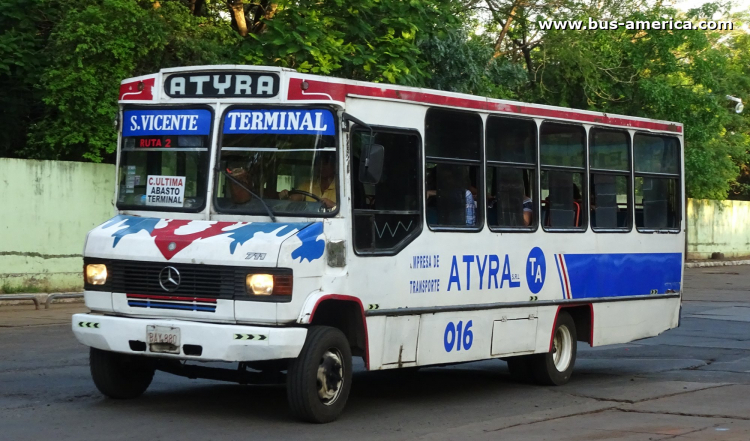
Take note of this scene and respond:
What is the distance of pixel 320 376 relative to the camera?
320 inches

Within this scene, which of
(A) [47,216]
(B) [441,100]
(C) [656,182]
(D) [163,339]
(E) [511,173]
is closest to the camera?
(D) [163,339]

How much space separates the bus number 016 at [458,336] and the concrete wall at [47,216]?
11.7 metres

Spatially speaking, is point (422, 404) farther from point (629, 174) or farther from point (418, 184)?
point (629, 174)

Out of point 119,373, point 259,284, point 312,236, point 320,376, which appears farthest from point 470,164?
point 119,373

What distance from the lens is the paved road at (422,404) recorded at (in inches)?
313

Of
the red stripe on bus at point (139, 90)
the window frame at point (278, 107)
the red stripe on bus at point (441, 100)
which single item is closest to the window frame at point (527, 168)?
the red stripe on bus at point (441, 100)

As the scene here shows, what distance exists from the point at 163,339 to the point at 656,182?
23.0ft

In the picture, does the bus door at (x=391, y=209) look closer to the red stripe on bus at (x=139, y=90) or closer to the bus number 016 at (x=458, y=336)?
the bus number 016 at (x=458, y=336)

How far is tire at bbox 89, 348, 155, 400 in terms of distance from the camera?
873 cm

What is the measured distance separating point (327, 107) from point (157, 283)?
183 cm

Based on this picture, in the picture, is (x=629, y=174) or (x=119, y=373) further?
(x=629, y=174)

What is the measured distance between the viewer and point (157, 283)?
320 inches

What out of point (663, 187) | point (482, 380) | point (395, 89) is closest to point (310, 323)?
point (395, 89)

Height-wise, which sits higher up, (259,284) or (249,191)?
(249,191)
